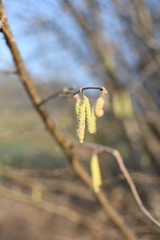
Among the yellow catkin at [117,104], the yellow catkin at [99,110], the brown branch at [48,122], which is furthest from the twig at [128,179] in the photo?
the yellow catkin at [117,104]

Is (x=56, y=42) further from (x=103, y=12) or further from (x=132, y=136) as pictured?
(x=132, y=136)

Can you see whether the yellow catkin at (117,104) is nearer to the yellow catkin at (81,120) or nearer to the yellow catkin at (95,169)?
the yellow catkin at (95,169)

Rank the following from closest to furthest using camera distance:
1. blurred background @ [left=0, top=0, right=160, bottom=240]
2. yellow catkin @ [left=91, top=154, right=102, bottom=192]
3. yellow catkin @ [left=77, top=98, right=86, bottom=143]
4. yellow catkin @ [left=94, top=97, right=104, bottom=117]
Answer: yellow catkin @ [left=77, top=98, right=86, bottom=143], yellow catkin @ [left=94, top=97, right=104, bottom=117], yellow catkin @ [left=91, top=154, right=102, bottom=192], blurred background @ [left=0, top=0, right=160, bottom=240]

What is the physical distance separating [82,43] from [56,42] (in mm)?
443

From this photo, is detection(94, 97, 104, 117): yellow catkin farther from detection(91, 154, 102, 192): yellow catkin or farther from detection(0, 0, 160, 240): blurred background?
detection(0, 0, 160, 240): blurred background

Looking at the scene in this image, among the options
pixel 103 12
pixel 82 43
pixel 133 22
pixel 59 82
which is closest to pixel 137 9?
pixel 133 22

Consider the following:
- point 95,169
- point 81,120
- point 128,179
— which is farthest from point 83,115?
point 95,169

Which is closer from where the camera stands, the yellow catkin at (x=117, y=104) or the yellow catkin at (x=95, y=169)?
the yellow catkin at (x=95, y=169)

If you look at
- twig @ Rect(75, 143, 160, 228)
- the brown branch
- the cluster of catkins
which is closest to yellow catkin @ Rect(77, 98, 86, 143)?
the cluster of catkins

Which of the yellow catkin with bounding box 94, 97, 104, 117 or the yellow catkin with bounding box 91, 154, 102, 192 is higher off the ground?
the yellow catkin with bounding box 94, 97, 104, 117

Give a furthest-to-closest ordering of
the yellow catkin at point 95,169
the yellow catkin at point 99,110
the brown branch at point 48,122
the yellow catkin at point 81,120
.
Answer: the yellow catkin at point 95,169 → the brown branch at point 48,122 → the yellow catkin at point 99,110 → the yellow catkin at point 81,120

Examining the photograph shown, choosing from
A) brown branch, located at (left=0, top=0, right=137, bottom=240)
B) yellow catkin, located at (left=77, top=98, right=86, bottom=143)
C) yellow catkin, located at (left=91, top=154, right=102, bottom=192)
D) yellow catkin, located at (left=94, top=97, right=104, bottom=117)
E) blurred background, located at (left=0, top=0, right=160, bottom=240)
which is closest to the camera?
yellow catkin, located at (left=77, top=98, right=86, bottom=143)

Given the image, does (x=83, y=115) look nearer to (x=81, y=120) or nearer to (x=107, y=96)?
(x=81, y=120)

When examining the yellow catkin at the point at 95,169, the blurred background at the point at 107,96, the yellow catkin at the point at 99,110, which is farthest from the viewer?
the blurred background at the point at 107,96
